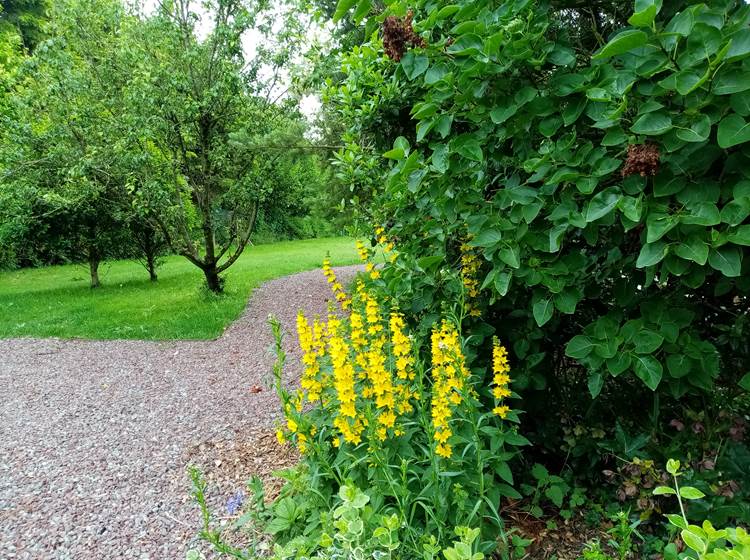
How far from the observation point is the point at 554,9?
168 centimetres

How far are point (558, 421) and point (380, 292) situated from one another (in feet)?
3.79

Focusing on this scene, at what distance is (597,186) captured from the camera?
1540mm

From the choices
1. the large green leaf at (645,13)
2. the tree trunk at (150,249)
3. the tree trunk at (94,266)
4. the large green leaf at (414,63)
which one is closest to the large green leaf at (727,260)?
the large green leaf at (645,13)

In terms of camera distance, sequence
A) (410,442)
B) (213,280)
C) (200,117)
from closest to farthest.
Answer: (410,442) < (200,117) < (213,280)

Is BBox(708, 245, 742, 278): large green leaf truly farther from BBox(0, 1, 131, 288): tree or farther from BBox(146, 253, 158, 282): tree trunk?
BBox(146, 253, 158, 282): tree trunk

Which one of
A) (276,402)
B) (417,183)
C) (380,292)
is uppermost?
(417,183)

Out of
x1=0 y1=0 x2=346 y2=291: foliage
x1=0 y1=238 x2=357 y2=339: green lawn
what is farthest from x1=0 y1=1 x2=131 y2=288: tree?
x1=0 y1=238 x2=357 y2=339: green lawn

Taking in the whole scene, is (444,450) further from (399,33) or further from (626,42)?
(399,33)

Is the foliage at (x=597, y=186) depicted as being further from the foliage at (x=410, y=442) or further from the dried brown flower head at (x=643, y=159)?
the foliage at (x=410, y=442)

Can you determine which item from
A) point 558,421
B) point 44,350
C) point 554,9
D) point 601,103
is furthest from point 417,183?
point 44,350

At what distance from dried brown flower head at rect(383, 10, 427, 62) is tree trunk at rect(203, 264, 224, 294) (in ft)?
24.0

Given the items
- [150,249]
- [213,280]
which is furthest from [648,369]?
[150,249]

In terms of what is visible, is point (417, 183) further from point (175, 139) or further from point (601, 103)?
point (175, 139)

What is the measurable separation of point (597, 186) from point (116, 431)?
12.7 feet
